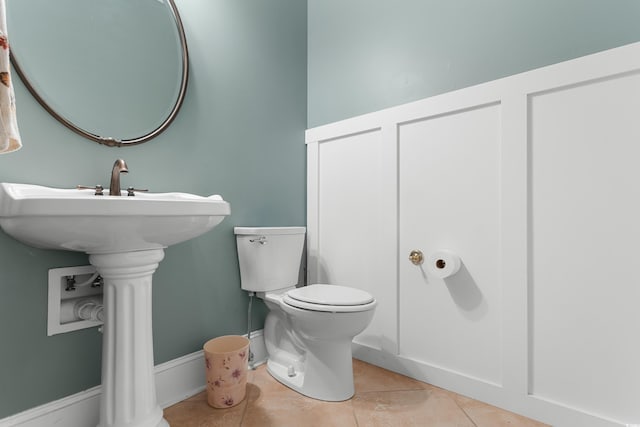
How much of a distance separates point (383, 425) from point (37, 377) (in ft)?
3.86

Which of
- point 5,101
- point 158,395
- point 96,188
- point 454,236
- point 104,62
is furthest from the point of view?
point 454,236

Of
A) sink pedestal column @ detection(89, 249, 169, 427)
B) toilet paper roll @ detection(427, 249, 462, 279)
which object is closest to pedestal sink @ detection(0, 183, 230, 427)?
sink pedestal column @ detection(89, 249, 169, 427)

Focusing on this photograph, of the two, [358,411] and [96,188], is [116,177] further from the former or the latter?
[358,411]

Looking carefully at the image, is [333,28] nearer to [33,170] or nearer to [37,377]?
[33,170]

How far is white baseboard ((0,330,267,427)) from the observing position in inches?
40.6

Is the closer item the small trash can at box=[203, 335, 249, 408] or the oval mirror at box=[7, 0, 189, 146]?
the oval mirror at box=[7, 0, 189, 146]

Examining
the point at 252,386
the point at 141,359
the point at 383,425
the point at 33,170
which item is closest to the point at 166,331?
the point at 141,359

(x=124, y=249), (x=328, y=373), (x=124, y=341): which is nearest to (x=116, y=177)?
(x=124, y=249)

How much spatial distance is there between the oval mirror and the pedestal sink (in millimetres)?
306

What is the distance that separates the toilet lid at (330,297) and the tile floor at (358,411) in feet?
1.38

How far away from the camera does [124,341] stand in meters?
1.00

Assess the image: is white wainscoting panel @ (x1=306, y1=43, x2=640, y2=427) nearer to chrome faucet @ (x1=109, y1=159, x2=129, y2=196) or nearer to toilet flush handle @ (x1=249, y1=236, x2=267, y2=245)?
toilet flush handle @ (x1=249, y1=236, x2=267, y2=245)

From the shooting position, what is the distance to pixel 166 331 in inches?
53.6

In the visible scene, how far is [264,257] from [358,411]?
768mm
